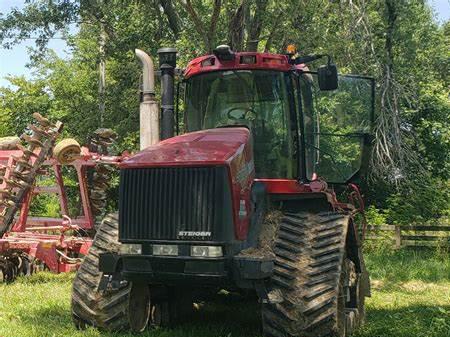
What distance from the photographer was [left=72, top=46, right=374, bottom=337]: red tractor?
16.3 feet

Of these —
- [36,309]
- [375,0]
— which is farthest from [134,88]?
[36,309]

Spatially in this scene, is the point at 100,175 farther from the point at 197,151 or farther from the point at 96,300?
the point at 197,151

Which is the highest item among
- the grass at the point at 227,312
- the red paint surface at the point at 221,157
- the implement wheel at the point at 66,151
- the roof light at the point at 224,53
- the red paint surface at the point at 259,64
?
the roof light at the point at 224,53

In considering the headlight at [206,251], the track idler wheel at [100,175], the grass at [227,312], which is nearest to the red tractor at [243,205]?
the headlight at [206,251]

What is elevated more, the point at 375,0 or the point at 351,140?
the point at 375,0

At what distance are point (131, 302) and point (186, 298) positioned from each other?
914 millimetres

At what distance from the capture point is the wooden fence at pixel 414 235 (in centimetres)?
1614

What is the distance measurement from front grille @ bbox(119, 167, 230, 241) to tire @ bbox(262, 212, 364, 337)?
2.47 ft

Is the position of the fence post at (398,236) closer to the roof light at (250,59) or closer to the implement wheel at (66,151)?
the implement wheel at (66,151)

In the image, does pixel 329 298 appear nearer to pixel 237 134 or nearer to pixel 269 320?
pixel 269 320

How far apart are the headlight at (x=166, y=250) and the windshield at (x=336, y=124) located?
2.00m

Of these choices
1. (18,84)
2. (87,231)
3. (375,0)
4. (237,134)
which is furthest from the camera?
(18,84)

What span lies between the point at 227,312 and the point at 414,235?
10358 millimetres

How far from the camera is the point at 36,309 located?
284 inches
